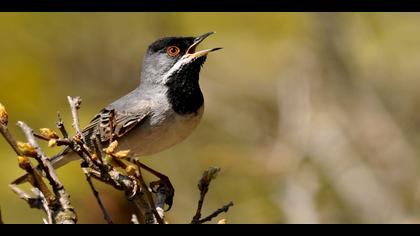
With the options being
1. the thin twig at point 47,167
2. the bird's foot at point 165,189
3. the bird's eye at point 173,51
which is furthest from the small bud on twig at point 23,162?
the bird's eye at point 173,51

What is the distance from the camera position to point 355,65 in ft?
25.5

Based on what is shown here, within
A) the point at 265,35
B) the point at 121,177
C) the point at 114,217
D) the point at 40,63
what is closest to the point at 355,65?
the point at 265,35

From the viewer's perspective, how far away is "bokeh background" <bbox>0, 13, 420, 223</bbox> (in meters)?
6.62

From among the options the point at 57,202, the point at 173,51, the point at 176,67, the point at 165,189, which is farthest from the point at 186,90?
the point at 57,202

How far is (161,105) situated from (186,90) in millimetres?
195

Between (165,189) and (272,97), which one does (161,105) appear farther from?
(272,97)

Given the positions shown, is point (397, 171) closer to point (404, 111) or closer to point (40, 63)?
point (404, 111)

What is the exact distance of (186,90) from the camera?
4.32 metres

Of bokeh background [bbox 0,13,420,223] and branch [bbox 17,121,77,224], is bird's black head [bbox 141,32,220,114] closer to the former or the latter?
bokeh background [bbox 0,13,420,223]

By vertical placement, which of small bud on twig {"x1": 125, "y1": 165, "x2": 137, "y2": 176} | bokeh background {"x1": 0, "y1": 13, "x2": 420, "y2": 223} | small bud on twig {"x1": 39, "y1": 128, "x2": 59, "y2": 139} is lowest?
bokeh background {"x1": 0, "y1": 13, "x2": 420, "y2": 223}

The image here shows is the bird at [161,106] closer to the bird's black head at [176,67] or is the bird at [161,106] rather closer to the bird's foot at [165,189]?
the bird's black head at [176,67]

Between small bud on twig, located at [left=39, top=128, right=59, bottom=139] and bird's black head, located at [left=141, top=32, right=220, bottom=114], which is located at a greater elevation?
small bud on twig, located at [left=39, top=128, right=59, bottom=139]

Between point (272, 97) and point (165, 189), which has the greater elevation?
point (165, 189)

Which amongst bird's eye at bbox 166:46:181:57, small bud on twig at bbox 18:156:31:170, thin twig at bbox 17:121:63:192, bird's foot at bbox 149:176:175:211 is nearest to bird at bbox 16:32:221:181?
bird's eye at bbox 166:46:181:57
